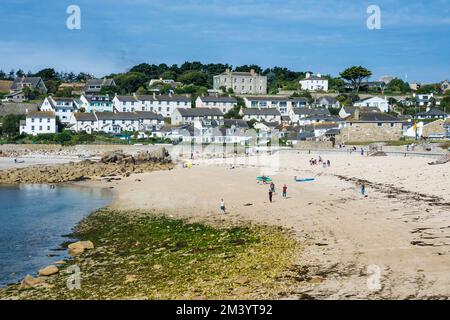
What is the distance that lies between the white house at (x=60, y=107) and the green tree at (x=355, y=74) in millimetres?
57673

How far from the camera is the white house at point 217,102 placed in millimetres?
97875

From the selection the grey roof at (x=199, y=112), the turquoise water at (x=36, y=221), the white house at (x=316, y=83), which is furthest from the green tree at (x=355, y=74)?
the turquoise water at (x=36, y=221)

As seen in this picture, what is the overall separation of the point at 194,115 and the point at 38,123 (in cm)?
2550

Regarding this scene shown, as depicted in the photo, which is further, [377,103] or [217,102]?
[217,102]

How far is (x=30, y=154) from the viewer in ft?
224

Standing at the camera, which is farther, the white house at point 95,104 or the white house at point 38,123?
the white house at point 95,104

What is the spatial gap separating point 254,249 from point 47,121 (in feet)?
243

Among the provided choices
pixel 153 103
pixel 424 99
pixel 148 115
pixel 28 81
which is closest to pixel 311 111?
pixel 424 99

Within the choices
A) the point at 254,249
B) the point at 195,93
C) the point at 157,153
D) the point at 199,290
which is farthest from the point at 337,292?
the point at 195,93

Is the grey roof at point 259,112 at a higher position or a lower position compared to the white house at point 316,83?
lower

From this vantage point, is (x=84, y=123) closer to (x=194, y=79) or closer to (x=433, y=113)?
(x=194, y=79)

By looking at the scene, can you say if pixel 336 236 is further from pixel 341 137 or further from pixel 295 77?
pixel 295 77

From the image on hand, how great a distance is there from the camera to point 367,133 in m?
63.6

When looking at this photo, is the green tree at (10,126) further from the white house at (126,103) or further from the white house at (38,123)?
the white house at (126,103)
